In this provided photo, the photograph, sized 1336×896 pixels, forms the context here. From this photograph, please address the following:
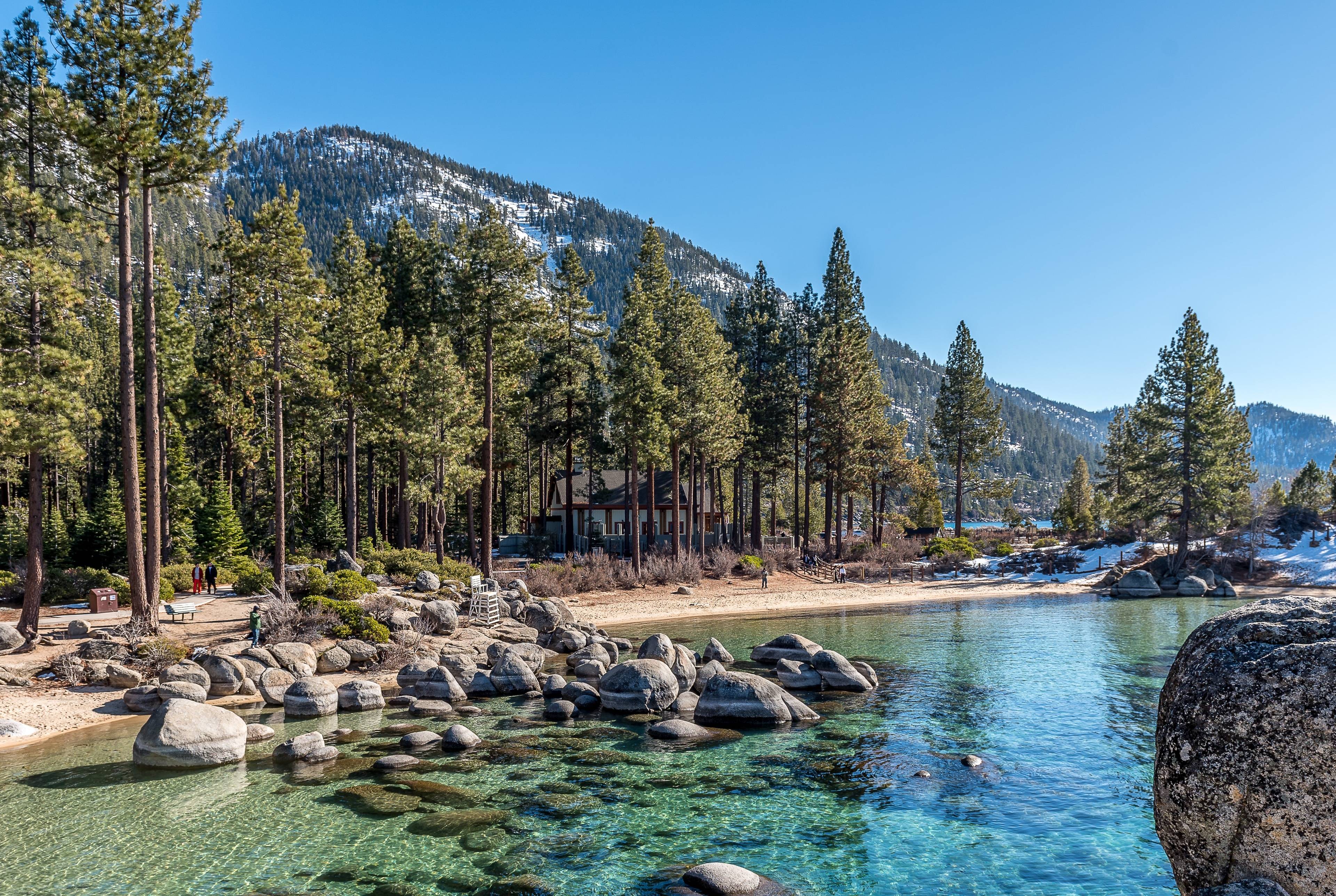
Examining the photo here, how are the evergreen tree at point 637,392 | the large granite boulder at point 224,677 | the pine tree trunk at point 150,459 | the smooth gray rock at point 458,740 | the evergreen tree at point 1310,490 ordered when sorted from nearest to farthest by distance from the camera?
the smooth gray rock at point 458,740 → the large granite boulder at point 224,677 → the pine tree trunk at point 150,459 → the evergreen tree at point 637,392 → the evergreen tree at point 1310,490

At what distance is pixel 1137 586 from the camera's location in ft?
152

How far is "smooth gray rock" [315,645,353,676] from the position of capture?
75.3 ft

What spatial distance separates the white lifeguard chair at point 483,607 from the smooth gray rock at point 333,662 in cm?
615

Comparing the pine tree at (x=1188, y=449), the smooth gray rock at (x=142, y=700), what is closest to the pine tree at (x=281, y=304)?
the smooth gray rock at (x=142, y=700)

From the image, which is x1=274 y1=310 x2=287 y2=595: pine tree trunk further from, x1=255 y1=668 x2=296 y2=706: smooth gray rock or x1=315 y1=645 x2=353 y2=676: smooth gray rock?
x1=255 y1=668 x2=296 y2=706: smooth gray rock

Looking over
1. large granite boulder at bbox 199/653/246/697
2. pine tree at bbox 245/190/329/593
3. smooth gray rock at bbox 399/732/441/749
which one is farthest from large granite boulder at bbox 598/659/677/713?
pine tree at bbox 245/190/329/593

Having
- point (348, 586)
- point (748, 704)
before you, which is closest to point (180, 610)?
point (348, 586)

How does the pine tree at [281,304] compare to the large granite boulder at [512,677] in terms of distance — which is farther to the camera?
the pine tree at [281,304]

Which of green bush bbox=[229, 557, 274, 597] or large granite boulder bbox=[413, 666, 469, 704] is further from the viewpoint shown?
green bush bbox=[229, 557, 274, 597]

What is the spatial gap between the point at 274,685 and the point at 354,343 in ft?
72.0

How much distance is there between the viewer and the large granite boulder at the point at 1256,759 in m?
4.77

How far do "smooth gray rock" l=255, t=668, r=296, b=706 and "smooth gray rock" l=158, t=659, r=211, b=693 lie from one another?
122 centimetres

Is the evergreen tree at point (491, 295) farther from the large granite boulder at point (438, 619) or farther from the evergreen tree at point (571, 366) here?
the large granite boulder at point (438, 619)

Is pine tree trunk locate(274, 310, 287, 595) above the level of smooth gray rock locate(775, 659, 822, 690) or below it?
above
